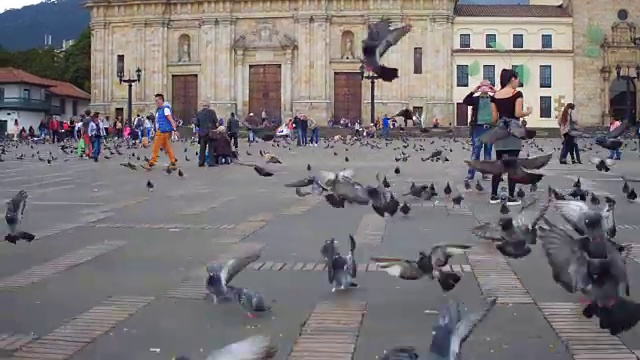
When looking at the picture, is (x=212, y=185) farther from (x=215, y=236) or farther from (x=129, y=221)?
(x=215, y=236)

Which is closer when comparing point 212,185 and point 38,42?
point 212,185

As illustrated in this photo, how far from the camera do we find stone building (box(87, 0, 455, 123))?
64.2 m

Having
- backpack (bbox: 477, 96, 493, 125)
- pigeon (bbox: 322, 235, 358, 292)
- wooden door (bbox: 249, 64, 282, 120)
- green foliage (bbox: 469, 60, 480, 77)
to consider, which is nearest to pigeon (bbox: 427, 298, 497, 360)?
pigeon (bbox: 322, 235, 358, 292)

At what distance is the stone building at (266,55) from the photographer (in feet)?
211

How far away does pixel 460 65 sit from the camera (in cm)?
6575

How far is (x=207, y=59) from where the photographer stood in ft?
218

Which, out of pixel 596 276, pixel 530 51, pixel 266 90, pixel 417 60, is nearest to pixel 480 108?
pixel 596 276

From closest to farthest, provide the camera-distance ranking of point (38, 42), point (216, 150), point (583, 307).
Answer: point (583, 307)
point (216, 150)
point (38, 42)

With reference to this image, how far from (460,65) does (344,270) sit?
61.9 meters

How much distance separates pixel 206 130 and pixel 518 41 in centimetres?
5052

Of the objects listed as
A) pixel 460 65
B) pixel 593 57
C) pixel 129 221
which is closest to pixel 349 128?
pixel 460 65

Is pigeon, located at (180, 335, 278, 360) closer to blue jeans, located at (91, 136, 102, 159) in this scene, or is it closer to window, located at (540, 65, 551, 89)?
blue jeans, located at (91, 136, 102, 159)

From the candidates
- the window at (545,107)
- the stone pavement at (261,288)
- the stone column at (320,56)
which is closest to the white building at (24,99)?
the stone column at (320,56)

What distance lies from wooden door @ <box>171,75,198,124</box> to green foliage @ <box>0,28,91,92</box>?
81.2ft
